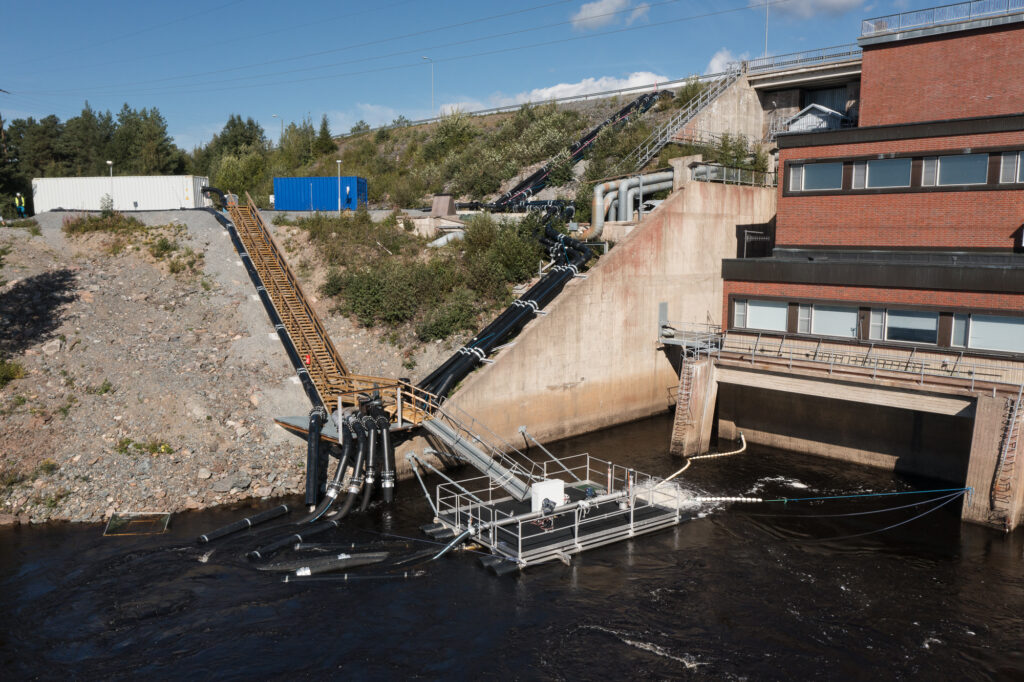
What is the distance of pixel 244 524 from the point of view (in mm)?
20891

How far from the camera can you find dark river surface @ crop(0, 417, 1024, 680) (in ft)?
49.6

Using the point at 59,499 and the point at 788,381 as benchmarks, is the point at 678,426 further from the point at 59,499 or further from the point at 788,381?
the point at 59,499

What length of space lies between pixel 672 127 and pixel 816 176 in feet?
68.9

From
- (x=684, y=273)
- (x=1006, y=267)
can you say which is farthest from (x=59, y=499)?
(x=1006, y=267)

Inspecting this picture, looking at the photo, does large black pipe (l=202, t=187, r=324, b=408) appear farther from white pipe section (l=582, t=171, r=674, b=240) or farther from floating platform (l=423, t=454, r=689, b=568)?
white pipe section (l=582, t=171, r=674, b=240)

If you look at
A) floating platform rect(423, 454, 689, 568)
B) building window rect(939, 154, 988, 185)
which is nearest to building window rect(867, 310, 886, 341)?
building window rect(939, 154, 988, 185)

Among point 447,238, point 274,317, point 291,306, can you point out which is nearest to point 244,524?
point 274,317

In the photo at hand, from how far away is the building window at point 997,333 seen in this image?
75.9ft

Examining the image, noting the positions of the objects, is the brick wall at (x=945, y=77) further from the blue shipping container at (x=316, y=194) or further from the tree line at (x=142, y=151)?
the tree line at (x=142, y=151)

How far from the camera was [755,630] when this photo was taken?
16547 millimetres

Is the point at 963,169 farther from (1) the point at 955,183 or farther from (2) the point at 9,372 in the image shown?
(2) the point at 9,372

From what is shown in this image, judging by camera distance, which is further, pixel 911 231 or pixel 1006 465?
pixel 911 231

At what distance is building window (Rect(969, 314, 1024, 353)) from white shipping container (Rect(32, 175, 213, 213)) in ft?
142

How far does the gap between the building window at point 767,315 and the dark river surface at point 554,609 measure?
28.5 ft
